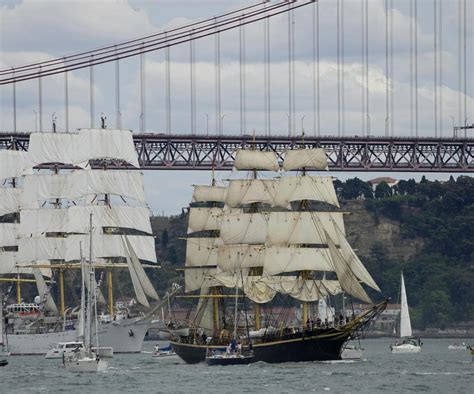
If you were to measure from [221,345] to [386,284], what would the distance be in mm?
78577

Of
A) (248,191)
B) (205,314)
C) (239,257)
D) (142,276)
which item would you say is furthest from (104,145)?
(239,257)

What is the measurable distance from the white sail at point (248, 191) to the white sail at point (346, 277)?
394 inches

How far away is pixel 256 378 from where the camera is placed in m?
Result: 78.4

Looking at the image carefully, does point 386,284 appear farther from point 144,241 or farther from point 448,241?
point 144,241

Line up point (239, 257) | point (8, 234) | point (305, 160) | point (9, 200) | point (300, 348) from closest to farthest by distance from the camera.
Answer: point (300, 348)
point (305, 160)
point (239, 257)
point (8, 234)
point (9, 200)

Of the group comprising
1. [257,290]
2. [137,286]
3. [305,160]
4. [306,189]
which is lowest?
[257,290]

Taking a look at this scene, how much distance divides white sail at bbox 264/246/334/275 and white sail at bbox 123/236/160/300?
1550cm

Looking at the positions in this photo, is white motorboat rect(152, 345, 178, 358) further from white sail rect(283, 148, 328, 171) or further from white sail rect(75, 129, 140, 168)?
white sail rect(283, 148, 328, 171)

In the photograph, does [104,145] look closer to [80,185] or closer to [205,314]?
[80,185]

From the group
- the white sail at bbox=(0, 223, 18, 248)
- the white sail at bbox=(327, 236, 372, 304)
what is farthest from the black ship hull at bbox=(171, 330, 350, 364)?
the white sail at bbox=(0, 223, 18, 248)

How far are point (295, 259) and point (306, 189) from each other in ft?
11.6

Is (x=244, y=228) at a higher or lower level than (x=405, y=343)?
higher

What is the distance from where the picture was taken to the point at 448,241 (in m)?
180

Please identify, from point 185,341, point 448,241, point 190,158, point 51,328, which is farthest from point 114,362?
point 448,241
